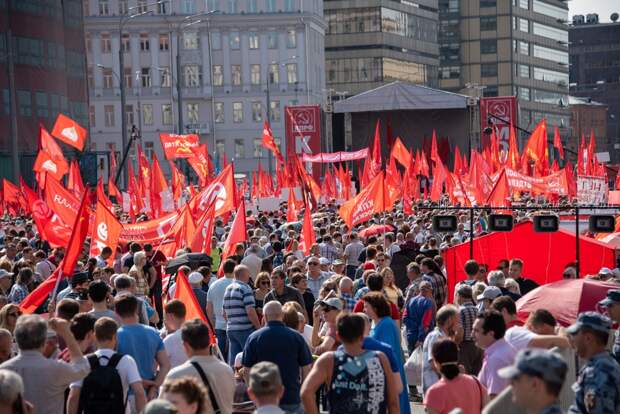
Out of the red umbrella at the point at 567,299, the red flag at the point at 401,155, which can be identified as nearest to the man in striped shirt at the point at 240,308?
the red umbrella at the point at 567,299

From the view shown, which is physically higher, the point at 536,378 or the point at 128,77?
the point at 128,77

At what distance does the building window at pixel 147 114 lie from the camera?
10869 centimetres

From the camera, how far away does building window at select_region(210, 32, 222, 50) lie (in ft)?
358

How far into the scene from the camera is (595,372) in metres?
7.60

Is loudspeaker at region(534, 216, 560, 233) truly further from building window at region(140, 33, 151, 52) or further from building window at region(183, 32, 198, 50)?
building window at region(140, 33, 151, 52)

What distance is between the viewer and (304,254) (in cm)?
2158

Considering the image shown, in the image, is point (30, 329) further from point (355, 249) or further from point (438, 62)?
point (438, 62)

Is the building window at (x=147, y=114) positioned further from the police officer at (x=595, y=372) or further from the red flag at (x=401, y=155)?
the police officer at (x=595, y=372)

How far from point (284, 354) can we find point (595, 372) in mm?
2679

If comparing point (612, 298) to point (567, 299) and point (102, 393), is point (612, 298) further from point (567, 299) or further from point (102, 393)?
point (102, 393)

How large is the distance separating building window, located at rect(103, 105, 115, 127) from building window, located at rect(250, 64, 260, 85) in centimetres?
1024

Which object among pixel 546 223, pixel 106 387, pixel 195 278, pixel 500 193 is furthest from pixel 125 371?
pixel 500 193

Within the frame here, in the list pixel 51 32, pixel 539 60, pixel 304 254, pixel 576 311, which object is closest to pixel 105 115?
pixel 51 32

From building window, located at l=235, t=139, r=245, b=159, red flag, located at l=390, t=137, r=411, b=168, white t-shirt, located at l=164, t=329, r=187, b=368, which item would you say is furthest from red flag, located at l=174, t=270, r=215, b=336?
building window, located at l=235, t=139, r=245, b=159
